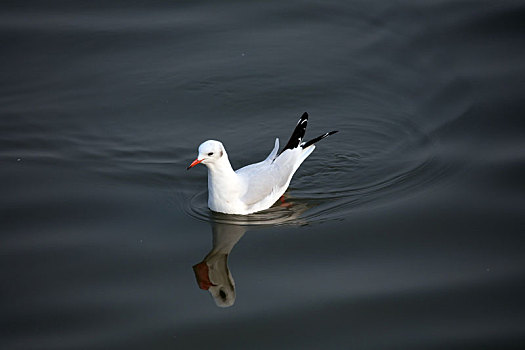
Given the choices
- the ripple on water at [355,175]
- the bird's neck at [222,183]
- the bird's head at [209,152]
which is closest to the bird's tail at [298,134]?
the ripple on water at [355,175]

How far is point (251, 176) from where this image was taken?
8492 millimetres

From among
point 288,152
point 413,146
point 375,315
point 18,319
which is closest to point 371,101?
point 413,146

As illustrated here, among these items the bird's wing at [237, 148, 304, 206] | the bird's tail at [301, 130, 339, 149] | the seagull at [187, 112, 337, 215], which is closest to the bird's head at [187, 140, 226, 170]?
the seagull at [187, 112, 337, 215]

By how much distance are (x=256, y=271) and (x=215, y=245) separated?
68cm

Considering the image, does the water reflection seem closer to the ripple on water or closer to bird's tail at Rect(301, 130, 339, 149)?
the ripple on water

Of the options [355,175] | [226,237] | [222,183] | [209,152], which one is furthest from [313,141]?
[226,237]

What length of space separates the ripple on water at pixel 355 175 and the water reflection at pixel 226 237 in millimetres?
13

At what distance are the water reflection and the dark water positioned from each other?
0.03 meters

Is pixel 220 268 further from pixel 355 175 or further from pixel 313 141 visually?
pixel 313 141

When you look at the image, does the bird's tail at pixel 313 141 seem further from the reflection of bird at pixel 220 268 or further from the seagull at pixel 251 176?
the reflection of bird at pixel 220 268

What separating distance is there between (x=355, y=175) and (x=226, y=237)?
1.68 metres

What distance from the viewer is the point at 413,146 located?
30.2 feet

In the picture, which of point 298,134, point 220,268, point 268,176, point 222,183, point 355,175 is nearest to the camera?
point 220,268

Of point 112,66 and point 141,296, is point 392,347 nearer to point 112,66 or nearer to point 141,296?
point 141,296
